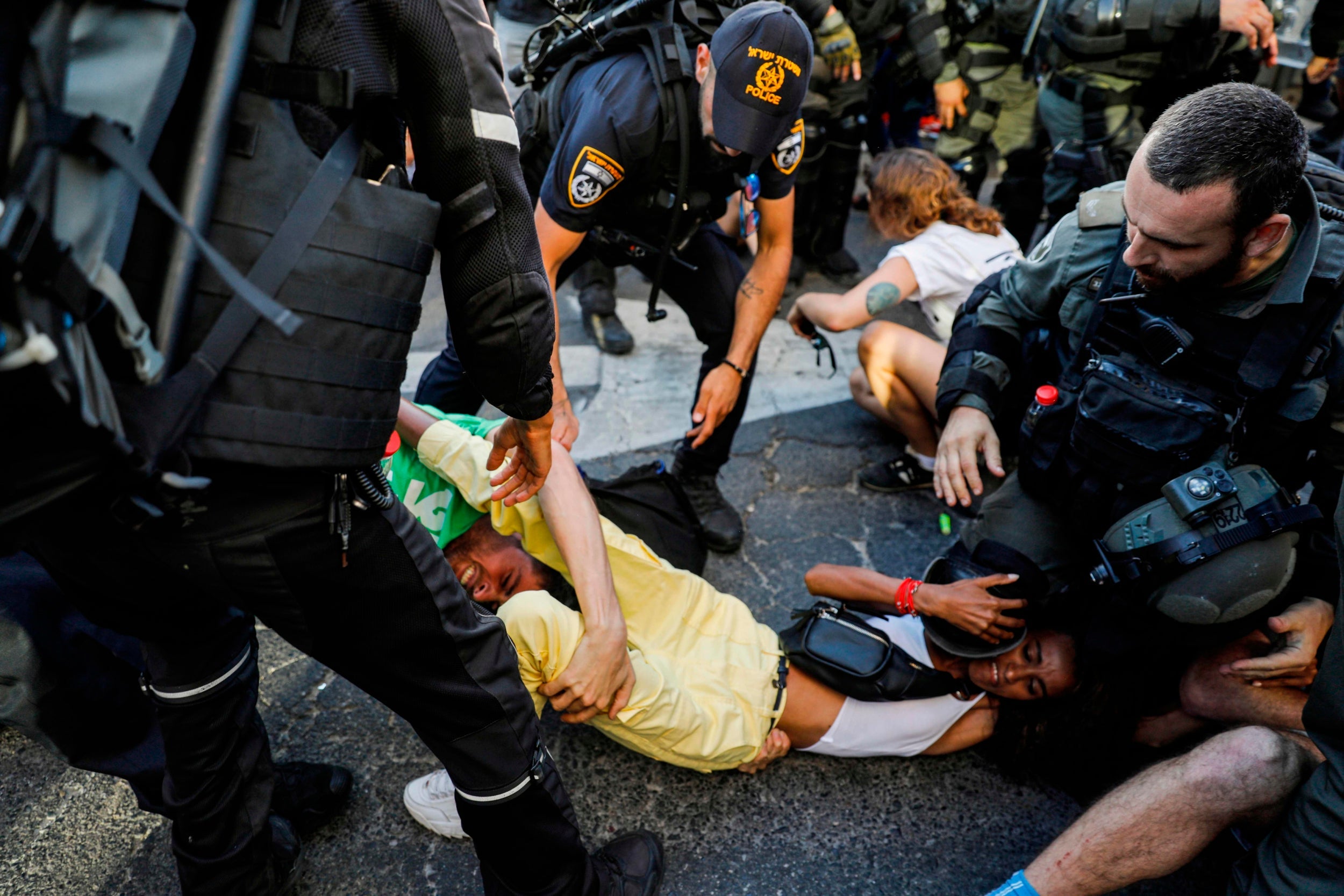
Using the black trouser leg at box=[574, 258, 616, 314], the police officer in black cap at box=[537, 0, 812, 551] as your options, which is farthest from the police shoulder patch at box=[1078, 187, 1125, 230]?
the black trouser leg at box=[574, 258, 616, 314]

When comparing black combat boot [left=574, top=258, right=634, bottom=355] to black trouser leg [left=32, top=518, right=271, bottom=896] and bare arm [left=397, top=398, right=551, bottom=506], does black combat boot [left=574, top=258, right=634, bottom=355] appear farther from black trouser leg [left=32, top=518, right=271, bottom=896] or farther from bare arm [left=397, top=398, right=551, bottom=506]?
black trouser leg [left=32, top=518, right=271, bottom=896]

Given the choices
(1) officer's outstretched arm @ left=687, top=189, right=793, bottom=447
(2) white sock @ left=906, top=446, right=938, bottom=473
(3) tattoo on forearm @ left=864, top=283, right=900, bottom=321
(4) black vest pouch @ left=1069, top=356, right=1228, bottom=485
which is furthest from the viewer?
(2) white sock @ left=906, top=446, right=938, bottom=473

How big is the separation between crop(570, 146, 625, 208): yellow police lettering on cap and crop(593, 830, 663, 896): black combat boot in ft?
4.79

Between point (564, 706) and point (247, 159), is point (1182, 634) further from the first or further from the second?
point (247, 159)

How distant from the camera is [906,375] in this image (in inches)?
112

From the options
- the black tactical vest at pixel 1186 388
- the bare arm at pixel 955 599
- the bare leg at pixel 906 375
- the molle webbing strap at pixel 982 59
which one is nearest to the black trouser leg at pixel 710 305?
the bare leg at pixel 906 375

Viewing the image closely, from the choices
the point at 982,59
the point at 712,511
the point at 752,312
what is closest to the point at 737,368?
the point at 752,312

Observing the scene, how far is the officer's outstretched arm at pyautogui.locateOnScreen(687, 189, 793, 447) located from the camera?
2488 mm

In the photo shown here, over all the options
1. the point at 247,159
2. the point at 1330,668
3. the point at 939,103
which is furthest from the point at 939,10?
the point at 247,159

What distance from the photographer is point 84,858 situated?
1.68 m

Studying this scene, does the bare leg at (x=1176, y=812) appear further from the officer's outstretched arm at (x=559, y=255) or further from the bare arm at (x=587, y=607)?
the officer's outstretched arm at (x=559, y=255)

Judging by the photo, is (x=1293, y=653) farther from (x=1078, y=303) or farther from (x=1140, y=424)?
(x=1078, y=303)

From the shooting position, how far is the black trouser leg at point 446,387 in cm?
247

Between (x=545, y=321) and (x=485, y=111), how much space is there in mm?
292
